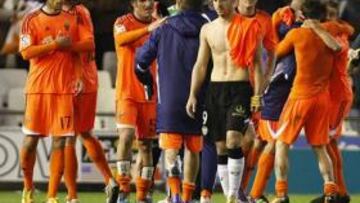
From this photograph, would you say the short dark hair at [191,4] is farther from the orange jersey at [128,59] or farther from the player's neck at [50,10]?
the player's neck at [50,10]

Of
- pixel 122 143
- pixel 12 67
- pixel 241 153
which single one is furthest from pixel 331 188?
pixel 12 67

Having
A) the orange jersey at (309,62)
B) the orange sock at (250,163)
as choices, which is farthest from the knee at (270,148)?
the orange jersey at (309,62)

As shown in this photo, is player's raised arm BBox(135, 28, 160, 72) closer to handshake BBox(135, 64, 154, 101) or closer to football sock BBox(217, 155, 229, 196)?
handshake BBox(135, 64, 154, 101)

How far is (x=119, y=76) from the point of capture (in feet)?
59.0

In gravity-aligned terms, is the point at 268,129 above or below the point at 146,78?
below

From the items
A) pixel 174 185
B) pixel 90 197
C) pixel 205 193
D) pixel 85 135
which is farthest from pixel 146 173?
pixel 90 197

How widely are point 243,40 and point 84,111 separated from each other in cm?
266

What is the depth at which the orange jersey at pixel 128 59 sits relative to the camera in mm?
17750

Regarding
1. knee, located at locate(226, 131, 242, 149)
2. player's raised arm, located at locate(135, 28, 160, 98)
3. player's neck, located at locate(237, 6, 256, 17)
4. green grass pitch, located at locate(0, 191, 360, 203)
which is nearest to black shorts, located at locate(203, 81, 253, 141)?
knee, located at locate(226, 131, 242, 149)

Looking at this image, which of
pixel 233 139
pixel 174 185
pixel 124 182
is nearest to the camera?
pixel 233 139

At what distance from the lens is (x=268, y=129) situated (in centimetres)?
1780

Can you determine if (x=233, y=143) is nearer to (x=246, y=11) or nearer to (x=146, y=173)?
(x=146, y=173)

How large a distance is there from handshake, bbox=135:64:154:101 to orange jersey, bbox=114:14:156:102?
635 millimetres

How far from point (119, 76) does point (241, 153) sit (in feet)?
8.01
